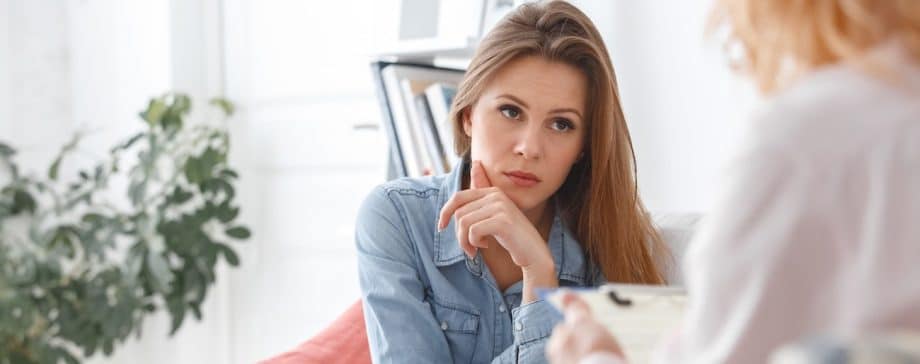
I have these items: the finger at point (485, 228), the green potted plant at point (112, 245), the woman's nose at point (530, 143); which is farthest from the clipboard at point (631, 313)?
the green potted plant at point (112, 245)

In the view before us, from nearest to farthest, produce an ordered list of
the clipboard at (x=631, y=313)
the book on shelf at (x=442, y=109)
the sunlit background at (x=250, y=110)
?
1. the clipboard at (x=631, y=313)
2. the book on shelf at (x=442, y=109)
3. the sunlit background at (x=250, y=110)

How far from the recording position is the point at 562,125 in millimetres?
1400

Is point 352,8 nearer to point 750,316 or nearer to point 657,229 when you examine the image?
point 657,229

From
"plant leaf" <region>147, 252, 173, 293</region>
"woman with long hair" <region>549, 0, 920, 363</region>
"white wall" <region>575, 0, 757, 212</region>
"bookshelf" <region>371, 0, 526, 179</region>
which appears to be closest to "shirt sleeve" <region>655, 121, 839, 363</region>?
"woman with long hair" <region>549, 0, 920, 363</region>

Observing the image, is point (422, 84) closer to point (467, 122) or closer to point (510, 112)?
point (467, 122)

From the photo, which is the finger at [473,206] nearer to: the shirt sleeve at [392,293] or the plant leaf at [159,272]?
the shirt sleeve at [392,293]

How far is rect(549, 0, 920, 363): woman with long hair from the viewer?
0.54 metres

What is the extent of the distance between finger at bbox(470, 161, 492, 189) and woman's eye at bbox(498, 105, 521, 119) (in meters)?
0.08

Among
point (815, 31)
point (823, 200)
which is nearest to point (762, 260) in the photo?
point (823, 200)

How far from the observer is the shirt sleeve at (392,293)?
128 centimetres

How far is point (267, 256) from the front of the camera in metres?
2.89

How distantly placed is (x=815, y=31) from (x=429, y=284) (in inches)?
34.2

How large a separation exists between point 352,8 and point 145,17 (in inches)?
25.5

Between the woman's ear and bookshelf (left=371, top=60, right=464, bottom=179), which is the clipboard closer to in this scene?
the woman's ear
